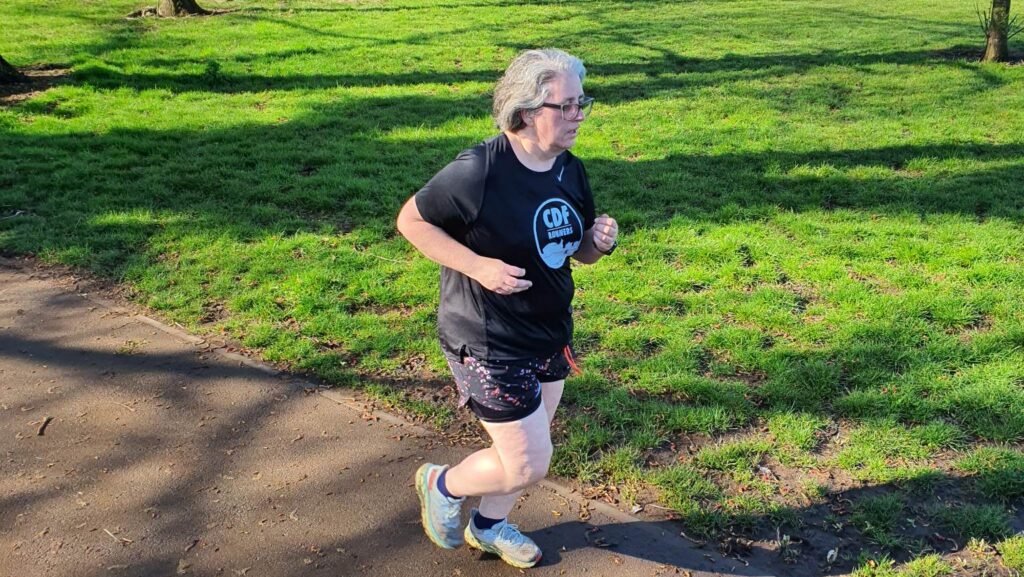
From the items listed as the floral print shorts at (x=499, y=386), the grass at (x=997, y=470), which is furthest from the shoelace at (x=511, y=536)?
the grass at (x=997, y=470)

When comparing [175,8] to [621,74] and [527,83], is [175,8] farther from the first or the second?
[527,83]

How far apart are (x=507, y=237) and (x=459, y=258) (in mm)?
167

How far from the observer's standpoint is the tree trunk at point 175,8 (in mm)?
15156

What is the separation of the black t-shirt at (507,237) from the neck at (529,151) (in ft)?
0.07

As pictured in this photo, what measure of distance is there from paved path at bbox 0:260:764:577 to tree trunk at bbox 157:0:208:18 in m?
12.3

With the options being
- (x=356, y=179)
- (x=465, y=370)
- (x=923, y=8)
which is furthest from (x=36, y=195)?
(x=923, y=8)

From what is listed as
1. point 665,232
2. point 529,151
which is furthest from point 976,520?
point 665,232

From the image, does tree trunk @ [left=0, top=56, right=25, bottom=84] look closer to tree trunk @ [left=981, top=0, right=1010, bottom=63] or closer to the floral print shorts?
the floral print shorts

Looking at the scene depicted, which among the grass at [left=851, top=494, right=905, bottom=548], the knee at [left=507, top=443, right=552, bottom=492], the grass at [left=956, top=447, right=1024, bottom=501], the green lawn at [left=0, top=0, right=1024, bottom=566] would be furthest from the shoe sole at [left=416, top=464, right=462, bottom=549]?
the grass at [left=956, top=447, right=1024, bottom=501]

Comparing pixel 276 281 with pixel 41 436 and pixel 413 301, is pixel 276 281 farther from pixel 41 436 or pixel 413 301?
pixel 41 436

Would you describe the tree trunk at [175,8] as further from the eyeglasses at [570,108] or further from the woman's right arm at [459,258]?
the eyeglasses at [570,108]

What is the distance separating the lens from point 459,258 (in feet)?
8.04

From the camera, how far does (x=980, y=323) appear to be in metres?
4.84

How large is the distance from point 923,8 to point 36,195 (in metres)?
18.0
